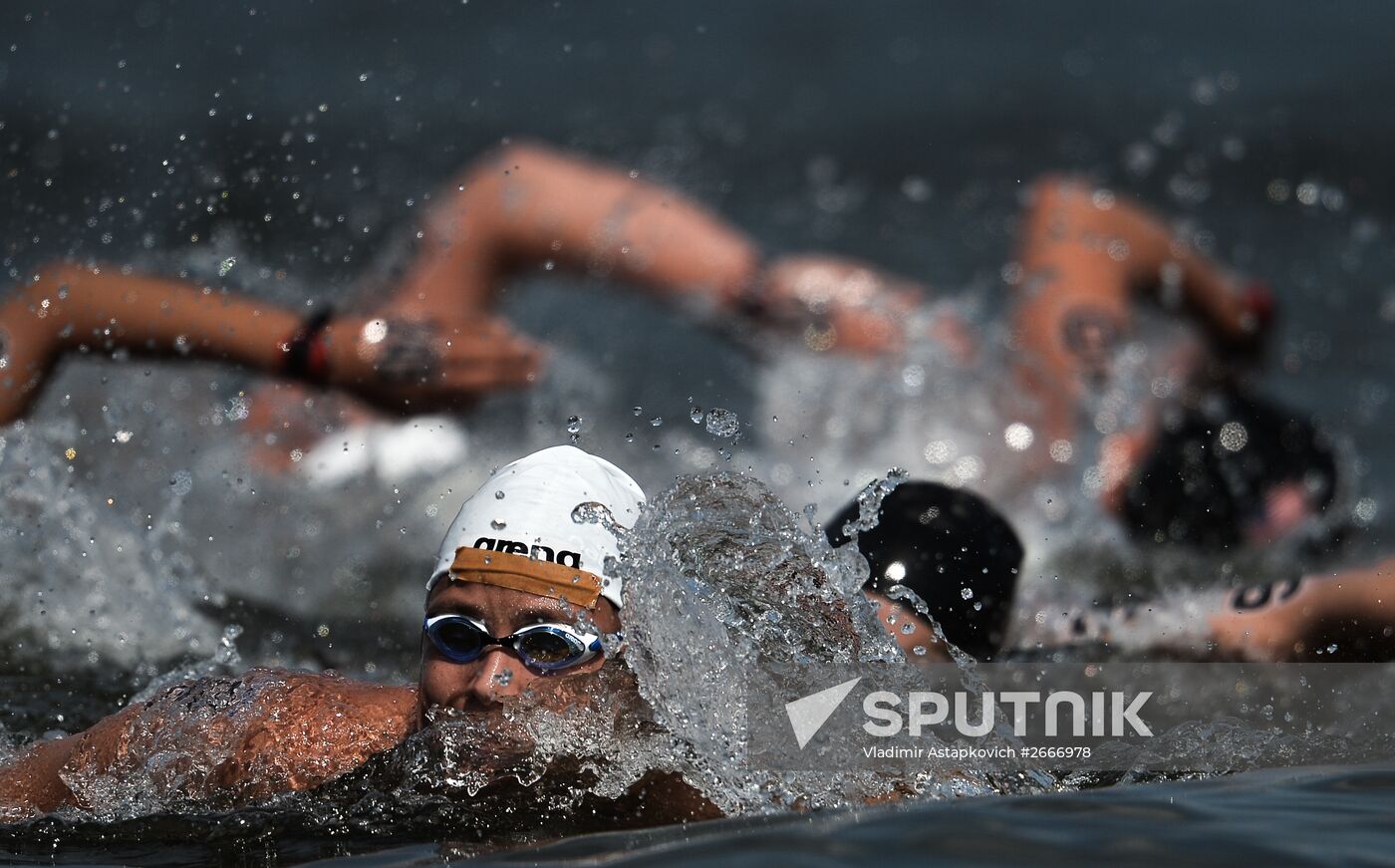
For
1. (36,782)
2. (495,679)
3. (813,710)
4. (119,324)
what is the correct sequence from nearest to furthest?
(495,679)
(813,710)
(36,782)
(119,324)

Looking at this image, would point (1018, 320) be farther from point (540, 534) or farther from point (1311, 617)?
point (540, 534)

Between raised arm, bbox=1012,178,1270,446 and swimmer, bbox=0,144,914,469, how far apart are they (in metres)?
0.58

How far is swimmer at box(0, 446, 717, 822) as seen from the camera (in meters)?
2.92

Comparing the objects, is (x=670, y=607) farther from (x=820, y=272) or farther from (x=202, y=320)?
(x=820, y=272)

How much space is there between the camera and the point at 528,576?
9.74 feet

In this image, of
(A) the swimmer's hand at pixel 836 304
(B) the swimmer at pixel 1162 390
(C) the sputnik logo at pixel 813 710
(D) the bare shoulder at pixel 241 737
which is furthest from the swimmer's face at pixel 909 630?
(A) the swimmer's hand at pixel 836 304

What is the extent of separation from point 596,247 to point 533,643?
3.12 m

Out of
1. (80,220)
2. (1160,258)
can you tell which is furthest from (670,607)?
(1160,258)

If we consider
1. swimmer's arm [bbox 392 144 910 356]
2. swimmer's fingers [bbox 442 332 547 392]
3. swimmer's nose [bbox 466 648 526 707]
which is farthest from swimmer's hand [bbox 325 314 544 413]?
swimmer's nose [bbox 466 648 526 707]

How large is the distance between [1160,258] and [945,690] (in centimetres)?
361

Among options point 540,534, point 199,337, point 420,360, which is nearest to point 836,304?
point 420,360

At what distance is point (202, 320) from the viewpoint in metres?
4.38

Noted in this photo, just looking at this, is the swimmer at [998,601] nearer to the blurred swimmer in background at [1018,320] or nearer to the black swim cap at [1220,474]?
the blurred swimmer in background at [1018,320]

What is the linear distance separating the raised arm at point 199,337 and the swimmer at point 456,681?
1.23 metres
